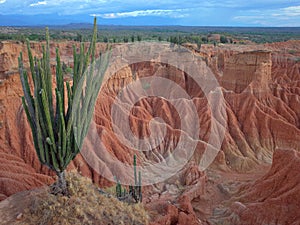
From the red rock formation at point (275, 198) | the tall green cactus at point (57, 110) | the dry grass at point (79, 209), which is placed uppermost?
the tall green cactus at point (57, 110)

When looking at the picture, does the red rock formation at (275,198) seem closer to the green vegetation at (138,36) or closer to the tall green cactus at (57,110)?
the tall green cactus at (57,110)

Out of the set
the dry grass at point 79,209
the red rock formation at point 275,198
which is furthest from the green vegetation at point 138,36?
the dry grass at point 79,209

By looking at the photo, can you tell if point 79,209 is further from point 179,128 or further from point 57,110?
point 179,128

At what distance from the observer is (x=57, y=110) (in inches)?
332

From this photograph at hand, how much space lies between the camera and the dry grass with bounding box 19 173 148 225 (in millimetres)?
7953

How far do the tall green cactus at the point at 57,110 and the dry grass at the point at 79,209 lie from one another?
1.53 ft

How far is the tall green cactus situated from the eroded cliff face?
4.44 metres

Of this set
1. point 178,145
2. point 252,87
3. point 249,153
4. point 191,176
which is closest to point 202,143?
point 178,145

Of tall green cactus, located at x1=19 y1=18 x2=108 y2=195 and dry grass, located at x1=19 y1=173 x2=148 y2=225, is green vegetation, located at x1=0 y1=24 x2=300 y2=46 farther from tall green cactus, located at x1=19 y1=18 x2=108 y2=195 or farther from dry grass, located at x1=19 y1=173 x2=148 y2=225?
dry grass, located at x1=19 y1=173 x2=148 y2=225

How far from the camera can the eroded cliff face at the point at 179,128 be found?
16455 mm

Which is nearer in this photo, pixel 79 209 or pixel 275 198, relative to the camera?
pixel 79 209

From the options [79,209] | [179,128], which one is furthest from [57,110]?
[179,128]

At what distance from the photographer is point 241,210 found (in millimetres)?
16062

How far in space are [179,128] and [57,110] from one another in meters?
24.3
